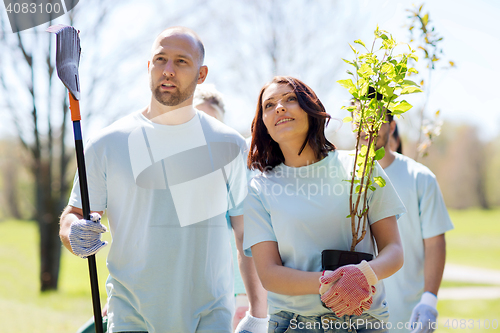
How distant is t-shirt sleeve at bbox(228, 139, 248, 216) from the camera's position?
7.49 ft

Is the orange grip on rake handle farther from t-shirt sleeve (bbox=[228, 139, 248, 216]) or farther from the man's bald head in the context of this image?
t-shirt sleeve (bbox=[228, 139, 248, 216])

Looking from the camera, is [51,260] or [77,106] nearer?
[77,106]

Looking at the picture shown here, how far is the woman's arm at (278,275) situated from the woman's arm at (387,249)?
0.25 m

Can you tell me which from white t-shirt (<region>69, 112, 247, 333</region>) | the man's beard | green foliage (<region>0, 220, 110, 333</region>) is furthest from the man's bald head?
green foliage (<region>0, 220, 110, 333</region>)

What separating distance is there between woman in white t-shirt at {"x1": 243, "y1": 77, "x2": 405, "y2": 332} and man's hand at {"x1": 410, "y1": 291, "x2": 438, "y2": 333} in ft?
3.13

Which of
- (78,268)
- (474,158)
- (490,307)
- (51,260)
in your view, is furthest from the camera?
(474,158)

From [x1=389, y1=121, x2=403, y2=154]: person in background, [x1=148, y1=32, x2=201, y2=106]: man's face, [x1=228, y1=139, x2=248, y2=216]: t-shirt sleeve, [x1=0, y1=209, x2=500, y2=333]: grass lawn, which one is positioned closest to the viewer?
[x1=148, y1=32, x2=201, y2=106]: man's face

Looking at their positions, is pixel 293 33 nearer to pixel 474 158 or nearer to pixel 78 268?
pixel 78 268

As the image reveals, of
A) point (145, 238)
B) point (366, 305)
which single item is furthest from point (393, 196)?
point (145, 238)

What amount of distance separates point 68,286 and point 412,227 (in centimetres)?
928

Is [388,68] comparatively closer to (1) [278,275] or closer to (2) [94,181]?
(1) [278,275]

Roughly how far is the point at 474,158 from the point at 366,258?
3100 cm

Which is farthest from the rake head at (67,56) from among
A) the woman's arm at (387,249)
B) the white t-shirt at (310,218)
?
the woman's arm at (387,249)

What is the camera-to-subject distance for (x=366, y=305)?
65.2 inches
